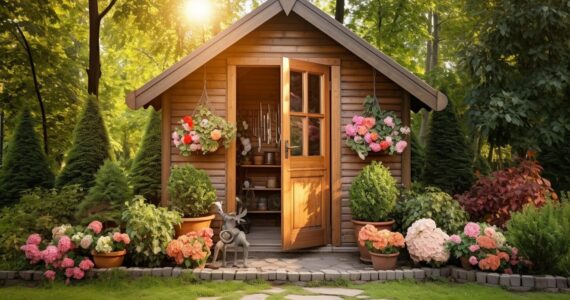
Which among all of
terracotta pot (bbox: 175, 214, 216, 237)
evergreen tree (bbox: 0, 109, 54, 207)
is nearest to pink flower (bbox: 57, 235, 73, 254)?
terracotta pot (bbox: 175, 214, 216, 237)

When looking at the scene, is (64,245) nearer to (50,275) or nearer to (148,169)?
(50,275)

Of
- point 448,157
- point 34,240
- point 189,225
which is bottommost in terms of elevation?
point 34,240

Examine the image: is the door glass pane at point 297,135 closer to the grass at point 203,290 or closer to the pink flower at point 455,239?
the grass at point 203,290

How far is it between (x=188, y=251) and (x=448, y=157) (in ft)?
20.1

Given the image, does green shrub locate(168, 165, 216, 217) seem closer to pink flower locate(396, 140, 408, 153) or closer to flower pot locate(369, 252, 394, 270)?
flower pot locate(369, 252, 394, 270)

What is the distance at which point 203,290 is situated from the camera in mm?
5094

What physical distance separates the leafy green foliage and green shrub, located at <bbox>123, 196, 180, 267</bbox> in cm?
122

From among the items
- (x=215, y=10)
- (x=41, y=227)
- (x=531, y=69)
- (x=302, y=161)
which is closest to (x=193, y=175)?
(x=302, y=161)

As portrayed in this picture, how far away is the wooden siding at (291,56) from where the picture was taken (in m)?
7.12

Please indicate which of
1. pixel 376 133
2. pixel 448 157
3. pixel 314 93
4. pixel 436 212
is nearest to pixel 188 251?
pixel 314 93

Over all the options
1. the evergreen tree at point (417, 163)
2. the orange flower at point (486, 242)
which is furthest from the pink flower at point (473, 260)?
the evergreen tree at point (417, 163)

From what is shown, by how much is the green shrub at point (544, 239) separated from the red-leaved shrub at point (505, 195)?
3.84 feet

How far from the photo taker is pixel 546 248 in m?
5.28

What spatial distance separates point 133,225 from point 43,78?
7168mm
